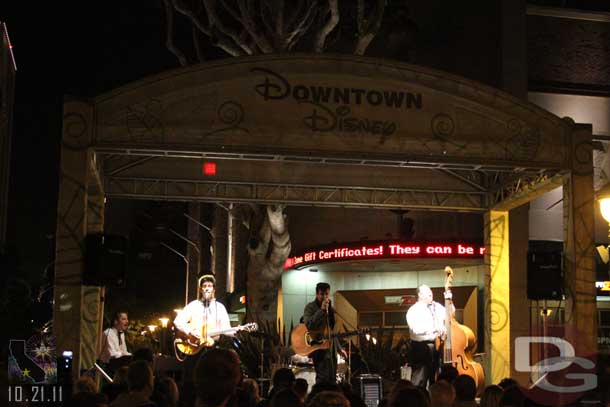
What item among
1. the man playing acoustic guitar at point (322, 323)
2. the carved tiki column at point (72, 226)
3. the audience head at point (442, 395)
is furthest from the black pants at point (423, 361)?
the audience head at point (442, 395)

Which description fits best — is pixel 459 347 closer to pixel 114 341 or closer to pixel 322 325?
pixel 322 325

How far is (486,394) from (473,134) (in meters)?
5.25

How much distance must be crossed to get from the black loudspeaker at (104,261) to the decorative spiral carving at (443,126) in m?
4.26

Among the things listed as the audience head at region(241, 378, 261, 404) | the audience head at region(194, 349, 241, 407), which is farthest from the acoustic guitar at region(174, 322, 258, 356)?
the audience head at region(194, 349, 241, 407)

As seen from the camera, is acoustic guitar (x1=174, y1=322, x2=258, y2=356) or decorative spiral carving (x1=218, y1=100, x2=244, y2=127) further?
acoustic guitar (x1=174, y1=322, x2=258, y2=356)

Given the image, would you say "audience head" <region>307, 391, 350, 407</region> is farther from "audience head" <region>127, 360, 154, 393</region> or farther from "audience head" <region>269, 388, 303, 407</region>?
"audience head" <region>127, 360, 154, 393</region>

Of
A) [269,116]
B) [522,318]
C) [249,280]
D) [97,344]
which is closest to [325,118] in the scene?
[269,116]

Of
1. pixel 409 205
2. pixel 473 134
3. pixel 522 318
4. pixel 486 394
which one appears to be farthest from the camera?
pixel 522 318

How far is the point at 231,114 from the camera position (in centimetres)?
1126

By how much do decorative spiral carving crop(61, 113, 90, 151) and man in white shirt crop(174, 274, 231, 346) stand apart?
9.59 ft

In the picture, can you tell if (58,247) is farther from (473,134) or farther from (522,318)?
(522,318)

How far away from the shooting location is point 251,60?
37.0 feet

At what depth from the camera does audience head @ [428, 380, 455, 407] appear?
6344 mm

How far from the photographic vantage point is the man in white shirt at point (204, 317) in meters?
12.8
